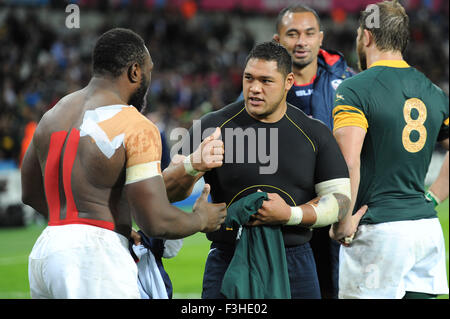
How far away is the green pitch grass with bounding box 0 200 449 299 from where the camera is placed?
822cm

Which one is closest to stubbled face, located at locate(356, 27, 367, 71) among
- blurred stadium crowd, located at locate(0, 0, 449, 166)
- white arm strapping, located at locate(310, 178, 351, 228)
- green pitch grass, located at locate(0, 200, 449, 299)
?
white arm strapping, located at locate(310, 178, 351, 228)

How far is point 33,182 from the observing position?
3729 mm

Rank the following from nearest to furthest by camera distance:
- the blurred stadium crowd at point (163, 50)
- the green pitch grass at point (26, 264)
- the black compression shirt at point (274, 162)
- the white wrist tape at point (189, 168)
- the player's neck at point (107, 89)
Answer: the player's neck at point (107, 89) < the white wrist tape at point (189, 168) < the black compression shirt at point (274, 162) < the green pitch grass at point (26, 264) < the blurred stadium crowd at point (163, 50)

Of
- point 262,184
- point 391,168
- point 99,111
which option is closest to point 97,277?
point 99,111

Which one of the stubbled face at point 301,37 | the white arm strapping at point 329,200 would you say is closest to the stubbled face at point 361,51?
the stubbled face at point 301,37

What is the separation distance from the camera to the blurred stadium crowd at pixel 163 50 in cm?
1733

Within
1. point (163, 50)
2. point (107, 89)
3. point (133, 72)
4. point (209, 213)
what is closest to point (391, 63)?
point (209, 213)

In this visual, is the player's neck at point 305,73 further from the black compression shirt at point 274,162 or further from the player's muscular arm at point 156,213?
the player's muscular arm at point 156,213

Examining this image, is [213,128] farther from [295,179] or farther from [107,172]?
[107,172]

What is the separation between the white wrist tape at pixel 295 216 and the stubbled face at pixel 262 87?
61 cm

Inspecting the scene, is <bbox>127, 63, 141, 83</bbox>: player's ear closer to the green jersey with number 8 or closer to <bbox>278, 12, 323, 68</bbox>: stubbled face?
the green jersey with number 8

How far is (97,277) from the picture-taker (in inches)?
129

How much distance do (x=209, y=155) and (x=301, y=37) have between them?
2067 mm
